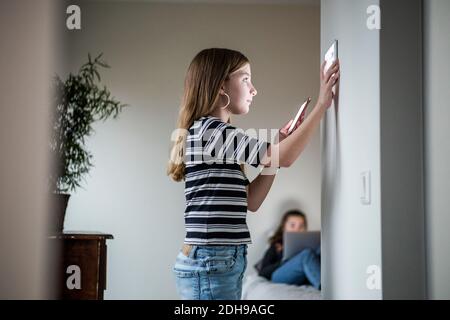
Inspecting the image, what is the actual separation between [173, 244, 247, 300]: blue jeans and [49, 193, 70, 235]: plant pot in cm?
68

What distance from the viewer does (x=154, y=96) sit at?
11.5ft

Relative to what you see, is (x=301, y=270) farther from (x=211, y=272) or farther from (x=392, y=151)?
(x=392, y=151)

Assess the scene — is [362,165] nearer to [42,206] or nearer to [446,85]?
[446,85]

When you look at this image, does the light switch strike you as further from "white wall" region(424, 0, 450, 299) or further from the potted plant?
the potted plant

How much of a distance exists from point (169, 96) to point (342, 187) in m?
2.28

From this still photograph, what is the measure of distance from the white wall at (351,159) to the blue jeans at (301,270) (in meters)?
1.15

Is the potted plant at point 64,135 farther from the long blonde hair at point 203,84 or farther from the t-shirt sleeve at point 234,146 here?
the t-shirt sleeve at point 234,146

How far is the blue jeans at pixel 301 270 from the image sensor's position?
9.00 feet

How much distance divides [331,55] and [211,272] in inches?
26.5

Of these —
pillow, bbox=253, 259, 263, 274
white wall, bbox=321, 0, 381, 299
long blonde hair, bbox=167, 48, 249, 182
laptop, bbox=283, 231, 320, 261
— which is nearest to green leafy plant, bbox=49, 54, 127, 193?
long blonde hair, bbox=167, 48, 249, 182

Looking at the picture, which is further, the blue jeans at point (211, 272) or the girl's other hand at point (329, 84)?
the girl's other hand at point (329, 84)

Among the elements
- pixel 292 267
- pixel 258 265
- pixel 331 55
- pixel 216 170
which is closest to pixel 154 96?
pixel 258 265

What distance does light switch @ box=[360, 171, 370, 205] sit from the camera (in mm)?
1120

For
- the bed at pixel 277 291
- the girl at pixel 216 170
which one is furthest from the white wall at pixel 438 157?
the bed at pixel 277 291
